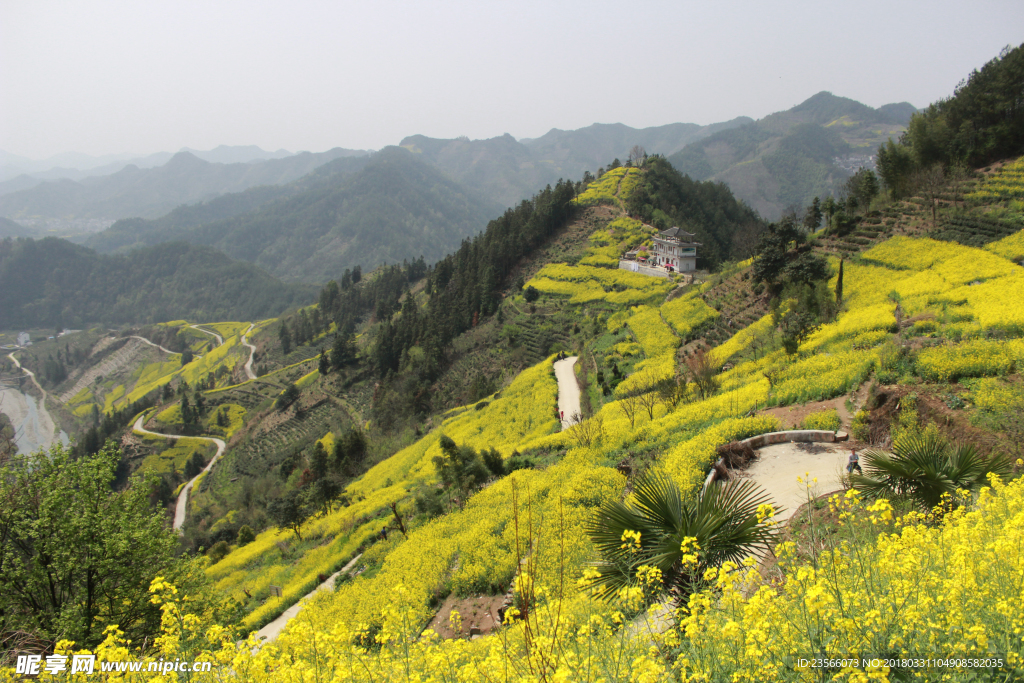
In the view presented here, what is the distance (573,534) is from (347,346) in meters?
72.6

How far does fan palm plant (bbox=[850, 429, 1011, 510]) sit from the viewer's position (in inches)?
324

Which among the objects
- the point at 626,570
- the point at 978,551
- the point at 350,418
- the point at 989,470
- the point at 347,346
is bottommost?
the point at 350,418

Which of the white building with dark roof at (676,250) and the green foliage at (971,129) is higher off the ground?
the green foliage at (971,129)

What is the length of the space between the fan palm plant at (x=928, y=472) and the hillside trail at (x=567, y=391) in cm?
1900

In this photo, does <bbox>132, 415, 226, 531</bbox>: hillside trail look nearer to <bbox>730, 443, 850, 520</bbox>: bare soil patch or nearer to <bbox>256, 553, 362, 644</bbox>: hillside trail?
<bbox>256, 553, 362, 644</bbox>: hillside trail

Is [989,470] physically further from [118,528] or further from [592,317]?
[592,317]

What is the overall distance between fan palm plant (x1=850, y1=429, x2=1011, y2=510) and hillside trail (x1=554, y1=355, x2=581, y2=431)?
62.3ft

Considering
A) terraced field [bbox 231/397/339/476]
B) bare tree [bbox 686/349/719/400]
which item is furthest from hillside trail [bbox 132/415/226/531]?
bare tree [bbox 686/349/719/400]

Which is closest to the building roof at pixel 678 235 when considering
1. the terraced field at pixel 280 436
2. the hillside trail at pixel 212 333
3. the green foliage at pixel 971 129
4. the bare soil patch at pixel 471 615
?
the green foliage at pixel 971 129

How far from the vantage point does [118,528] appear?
13.7m

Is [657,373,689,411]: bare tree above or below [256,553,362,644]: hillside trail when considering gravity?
above

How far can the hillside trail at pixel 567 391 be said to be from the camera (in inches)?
1208

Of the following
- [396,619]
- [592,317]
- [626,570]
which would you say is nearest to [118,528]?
[396,619]

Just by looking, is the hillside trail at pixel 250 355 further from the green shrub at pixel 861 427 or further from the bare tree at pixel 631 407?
the green shrub at pixel 861 427
